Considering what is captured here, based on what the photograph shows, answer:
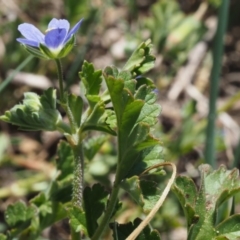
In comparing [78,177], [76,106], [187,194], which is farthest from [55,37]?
[187,194]

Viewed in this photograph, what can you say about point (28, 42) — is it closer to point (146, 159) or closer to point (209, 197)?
point (146, 159)

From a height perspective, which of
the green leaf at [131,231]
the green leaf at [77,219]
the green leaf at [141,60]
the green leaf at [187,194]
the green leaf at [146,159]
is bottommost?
the green leaf at [131,231]

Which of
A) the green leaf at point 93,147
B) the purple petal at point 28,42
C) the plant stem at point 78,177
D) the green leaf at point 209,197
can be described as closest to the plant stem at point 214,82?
the green leaf at point 93,147

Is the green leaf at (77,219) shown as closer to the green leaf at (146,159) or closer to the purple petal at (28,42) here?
the green leaf at (146,159)

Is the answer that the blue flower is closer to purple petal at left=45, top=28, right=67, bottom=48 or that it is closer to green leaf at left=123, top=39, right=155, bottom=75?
purple petal at left=45, top=28, right=67, bottom=48

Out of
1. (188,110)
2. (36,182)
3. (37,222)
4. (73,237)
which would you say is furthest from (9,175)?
(73,237)

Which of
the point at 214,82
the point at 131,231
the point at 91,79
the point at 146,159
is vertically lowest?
the point at 131,231
